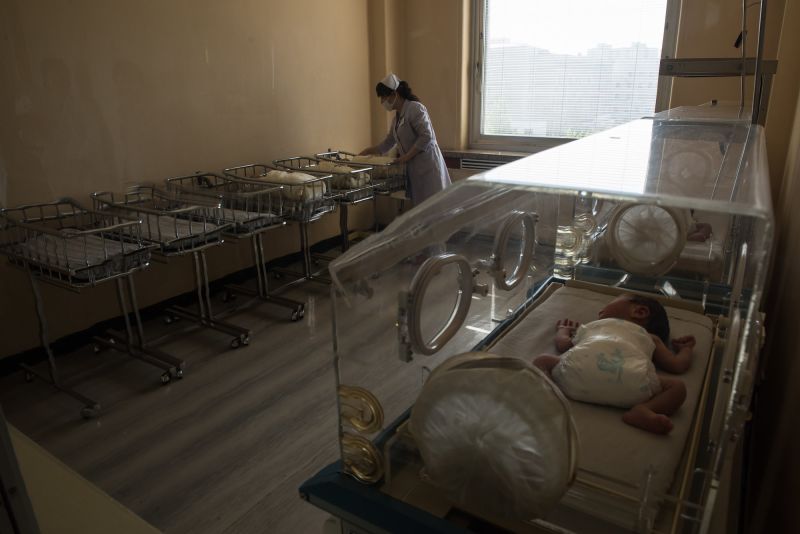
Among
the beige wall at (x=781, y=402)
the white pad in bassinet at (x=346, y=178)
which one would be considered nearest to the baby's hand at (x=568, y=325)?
the beige wall at (x=781, y=402)

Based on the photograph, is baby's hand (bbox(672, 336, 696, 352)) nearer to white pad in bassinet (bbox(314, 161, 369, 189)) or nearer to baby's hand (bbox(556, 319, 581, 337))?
baby's hand (bbox(556, 319, 581, 337))

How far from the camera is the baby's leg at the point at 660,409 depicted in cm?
123

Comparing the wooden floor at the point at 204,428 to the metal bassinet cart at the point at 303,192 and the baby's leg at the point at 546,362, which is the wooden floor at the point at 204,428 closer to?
the metal bassinet cart at the point at 303,192

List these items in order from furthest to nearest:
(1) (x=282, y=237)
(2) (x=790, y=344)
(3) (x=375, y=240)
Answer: (1) (x=282, y=237), (2) (x=790, y=344), (3) (x=375, y=240)

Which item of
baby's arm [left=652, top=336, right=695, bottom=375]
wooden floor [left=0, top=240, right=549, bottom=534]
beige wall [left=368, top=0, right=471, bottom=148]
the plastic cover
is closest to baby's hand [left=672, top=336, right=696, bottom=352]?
baby's arm [left=652, top=336, right=695, bottom=375]

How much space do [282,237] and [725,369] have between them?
130 inches

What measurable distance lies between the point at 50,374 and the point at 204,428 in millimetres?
891

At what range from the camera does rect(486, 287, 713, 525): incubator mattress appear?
3.16 ft

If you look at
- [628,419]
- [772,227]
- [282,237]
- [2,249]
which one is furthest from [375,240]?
[282,237]

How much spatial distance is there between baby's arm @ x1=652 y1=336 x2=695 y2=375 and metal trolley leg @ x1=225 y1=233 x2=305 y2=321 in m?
2.07

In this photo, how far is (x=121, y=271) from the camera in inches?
91.3

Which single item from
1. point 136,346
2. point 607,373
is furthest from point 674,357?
point 136,346

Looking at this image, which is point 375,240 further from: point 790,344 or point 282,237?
point 282,237

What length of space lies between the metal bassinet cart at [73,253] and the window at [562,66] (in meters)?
3.01
